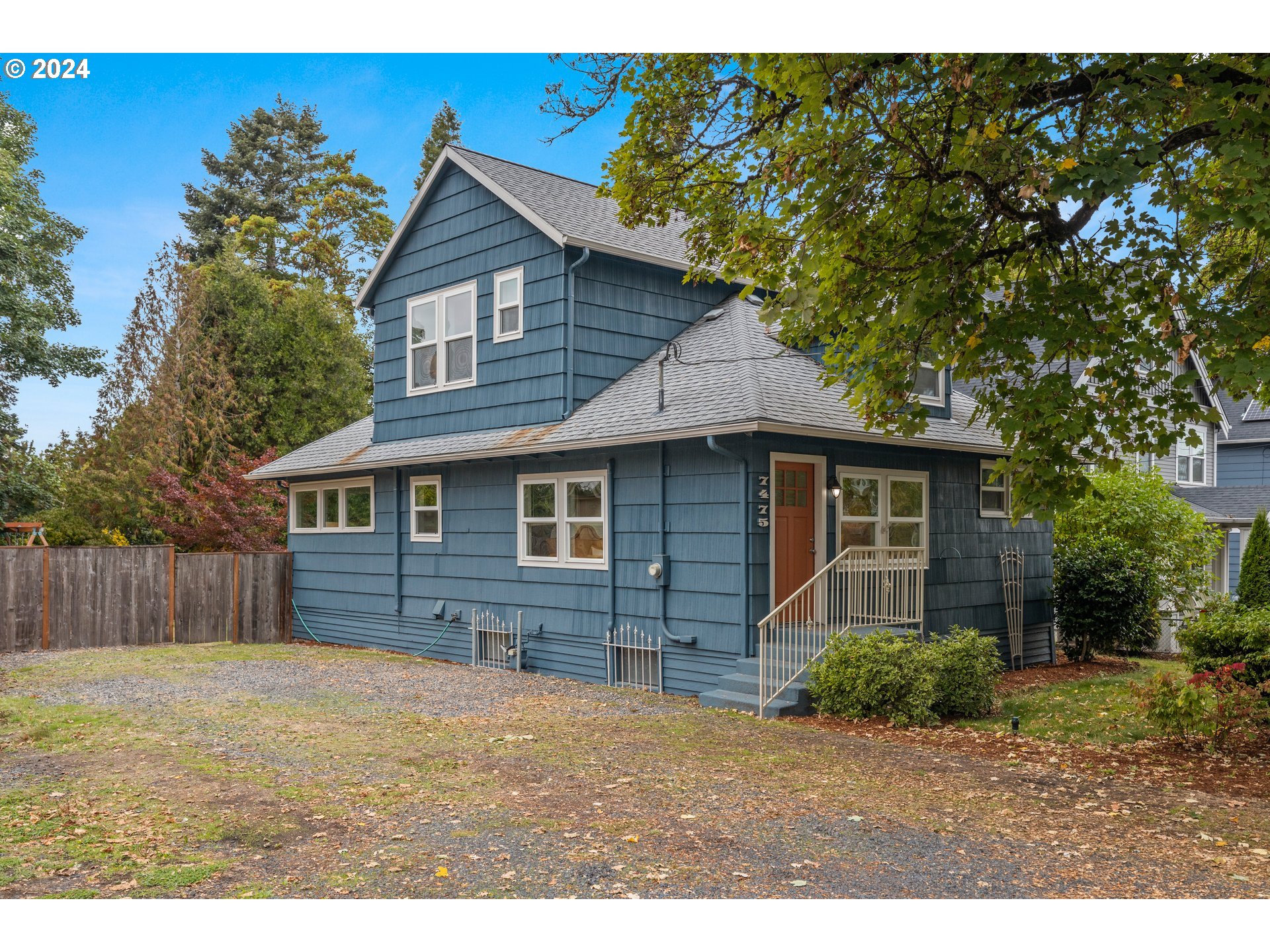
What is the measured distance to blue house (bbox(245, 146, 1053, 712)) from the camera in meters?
10.7

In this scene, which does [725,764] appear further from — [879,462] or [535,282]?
[535,282]

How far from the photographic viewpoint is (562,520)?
41.9 feet

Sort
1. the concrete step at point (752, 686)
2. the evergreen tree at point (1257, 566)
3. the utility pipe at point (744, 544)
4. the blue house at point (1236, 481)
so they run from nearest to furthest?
the concrete step at point (752, 686), the utility pipe at point (744, 544), the evergreen tree at point (1257, 566), the blue house at point (1236, 481)

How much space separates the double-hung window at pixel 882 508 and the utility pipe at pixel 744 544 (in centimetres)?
170

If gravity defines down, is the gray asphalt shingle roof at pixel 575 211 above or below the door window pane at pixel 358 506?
above

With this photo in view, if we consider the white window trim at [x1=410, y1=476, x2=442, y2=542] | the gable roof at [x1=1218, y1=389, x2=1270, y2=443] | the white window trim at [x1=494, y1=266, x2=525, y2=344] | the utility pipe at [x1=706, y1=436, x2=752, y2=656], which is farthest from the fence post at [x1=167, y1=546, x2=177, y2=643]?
the gable roof at [x1=1218, y1=389, x2=1270, y2=443]

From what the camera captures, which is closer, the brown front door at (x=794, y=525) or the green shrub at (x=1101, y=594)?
the brown front door at (x=794, y=525)

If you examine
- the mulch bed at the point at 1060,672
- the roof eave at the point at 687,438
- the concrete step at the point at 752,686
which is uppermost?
the roof eave at the point at 687,438

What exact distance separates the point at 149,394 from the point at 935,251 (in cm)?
2296

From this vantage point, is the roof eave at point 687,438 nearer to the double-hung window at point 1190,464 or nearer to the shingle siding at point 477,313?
the shingle siding at point 477,313

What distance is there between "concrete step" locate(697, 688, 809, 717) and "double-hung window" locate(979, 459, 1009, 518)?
18.7 feet

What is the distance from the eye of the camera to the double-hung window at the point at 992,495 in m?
13.8

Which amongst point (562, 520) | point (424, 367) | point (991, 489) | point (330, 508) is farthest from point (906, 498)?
point (330, 508)

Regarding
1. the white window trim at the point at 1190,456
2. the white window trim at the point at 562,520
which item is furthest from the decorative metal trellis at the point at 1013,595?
the white window trim at the point at 1190,456
